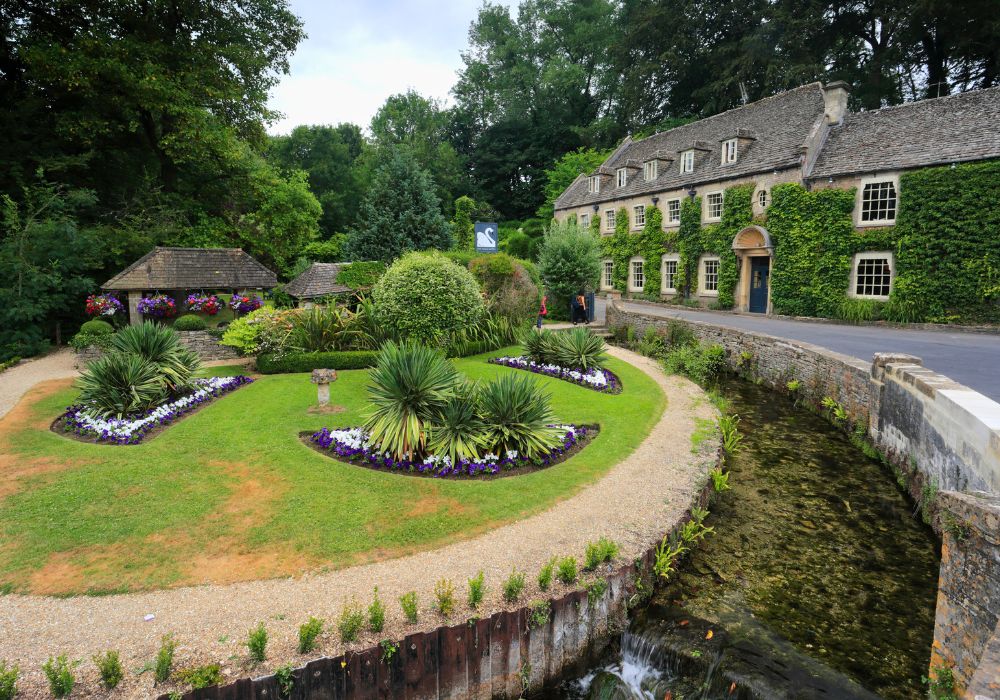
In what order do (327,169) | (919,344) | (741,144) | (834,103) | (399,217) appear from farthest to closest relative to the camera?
(327,169), (399,217), (741,144), (834,103), (919,344)

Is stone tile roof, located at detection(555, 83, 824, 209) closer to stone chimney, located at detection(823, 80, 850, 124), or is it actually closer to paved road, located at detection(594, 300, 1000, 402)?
stone chimney, located at detection(823, 80, 850, 124)

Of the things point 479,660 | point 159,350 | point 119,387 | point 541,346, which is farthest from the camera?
point 541,346

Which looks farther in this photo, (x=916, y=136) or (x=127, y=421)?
(x=916, y=136)

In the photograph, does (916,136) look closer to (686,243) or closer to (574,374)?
(686,243)

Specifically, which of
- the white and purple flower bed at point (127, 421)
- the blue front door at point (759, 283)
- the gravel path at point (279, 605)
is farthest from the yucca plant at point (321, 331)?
the blue front door at point (759, 283)

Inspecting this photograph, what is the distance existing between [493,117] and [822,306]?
4272 centimetres

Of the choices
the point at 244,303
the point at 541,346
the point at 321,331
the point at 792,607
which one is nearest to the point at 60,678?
the point at 792,607

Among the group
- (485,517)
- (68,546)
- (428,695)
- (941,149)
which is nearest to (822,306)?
(941,149)

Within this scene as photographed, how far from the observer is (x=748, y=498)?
327 inches

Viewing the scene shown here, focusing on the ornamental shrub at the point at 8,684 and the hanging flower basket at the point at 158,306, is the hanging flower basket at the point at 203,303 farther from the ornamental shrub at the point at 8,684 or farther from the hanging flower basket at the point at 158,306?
the ornamental shrub at the point at 8,684

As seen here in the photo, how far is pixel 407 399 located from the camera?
8.60 meters

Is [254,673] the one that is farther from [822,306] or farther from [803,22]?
[803,22]

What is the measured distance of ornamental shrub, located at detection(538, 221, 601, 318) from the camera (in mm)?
24031

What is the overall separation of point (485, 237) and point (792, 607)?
15422 millimetres
